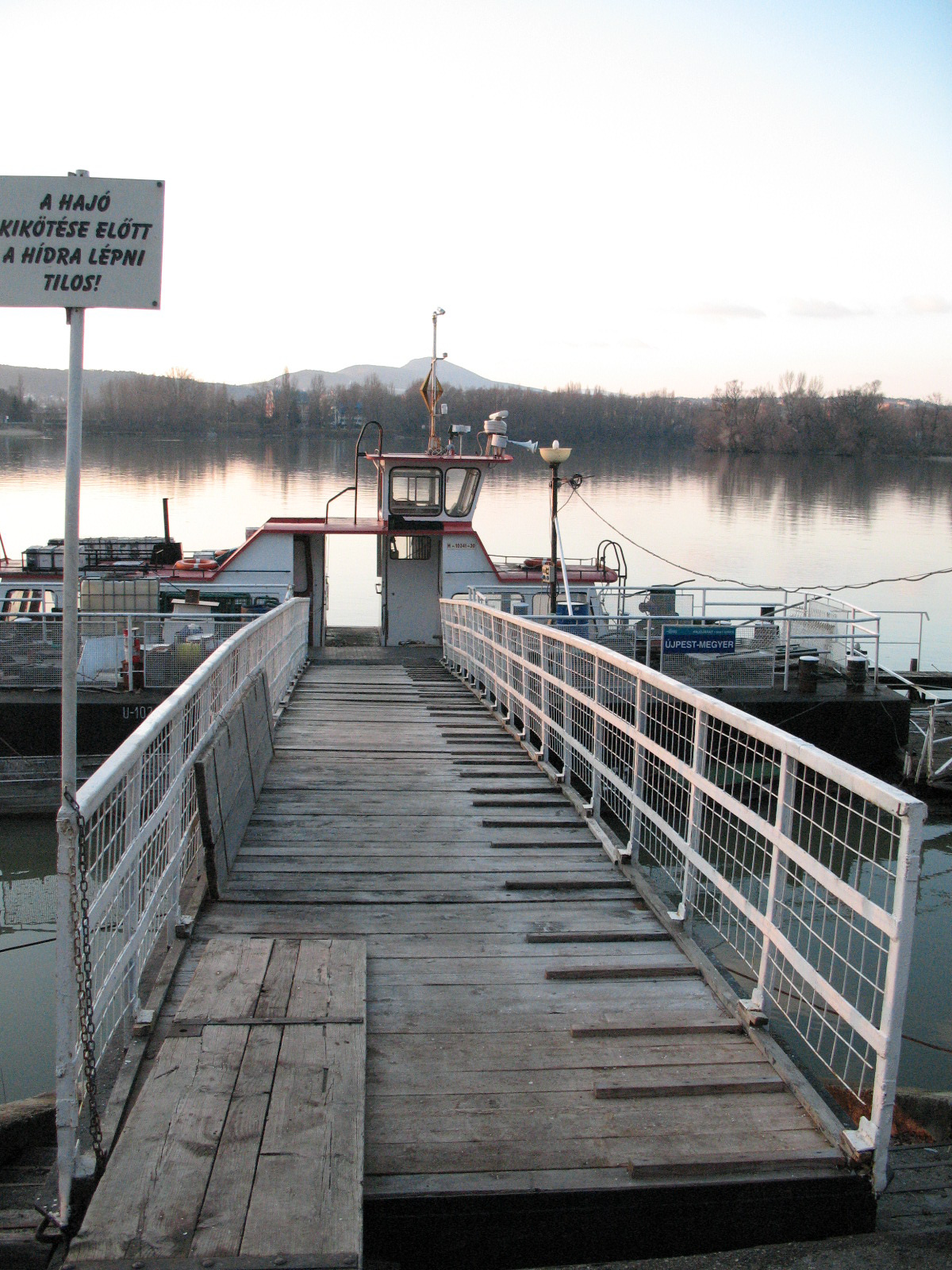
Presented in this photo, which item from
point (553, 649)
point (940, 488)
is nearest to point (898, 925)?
point (553, 649)

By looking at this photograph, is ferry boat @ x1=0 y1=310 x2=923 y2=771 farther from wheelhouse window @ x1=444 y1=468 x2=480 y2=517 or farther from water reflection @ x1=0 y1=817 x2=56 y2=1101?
water reflection @ x1=0 y1=817 x2=56 y2=1101

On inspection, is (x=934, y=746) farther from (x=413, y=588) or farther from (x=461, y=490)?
(x=413, y=588)

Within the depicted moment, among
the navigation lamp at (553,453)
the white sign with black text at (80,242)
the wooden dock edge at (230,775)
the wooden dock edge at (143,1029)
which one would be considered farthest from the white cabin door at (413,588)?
the white sign with black text at (80,242)

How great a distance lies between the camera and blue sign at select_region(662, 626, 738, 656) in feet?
46.1

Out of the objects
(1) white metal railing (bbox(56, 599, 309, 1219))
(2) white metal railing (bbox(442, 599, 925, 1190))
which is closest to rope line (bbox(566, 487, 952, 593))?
(2) white metal railing (bbox(442, 599, 925, 1190))

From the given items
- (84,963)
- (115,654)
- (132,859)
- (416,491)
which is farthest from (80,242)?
(416,491)

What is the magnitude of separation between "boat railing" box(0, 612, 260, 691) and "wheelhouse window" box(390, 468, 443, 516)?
552 centimetres

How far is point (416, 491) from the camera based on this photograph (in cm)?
1867

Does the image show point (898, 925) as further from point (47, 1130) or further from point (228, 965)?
point (47, 1130)

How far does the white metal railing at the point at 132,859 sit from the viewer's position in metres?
2.60

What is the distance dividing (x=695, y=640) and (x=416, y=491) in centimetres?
660

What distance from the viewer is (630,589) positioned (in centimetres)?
1677

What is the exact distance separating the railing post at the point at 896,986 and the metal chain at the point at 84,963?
201 cm

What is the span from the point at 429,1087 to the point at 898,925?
1443 millimetres
